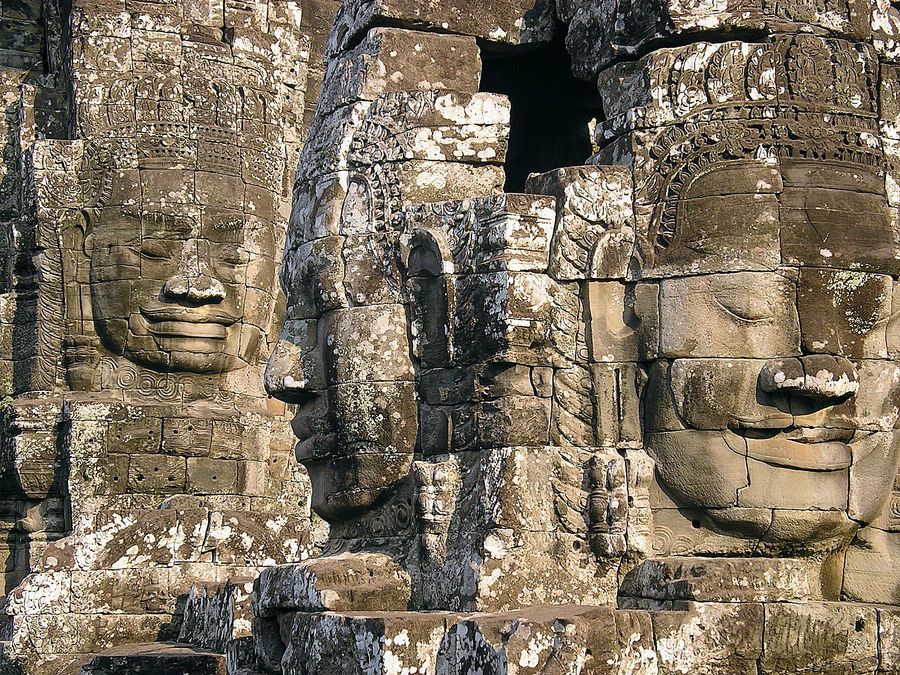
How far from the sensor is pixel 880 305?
843 centimetres

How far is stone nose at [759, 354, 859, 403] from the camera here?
8.15 m

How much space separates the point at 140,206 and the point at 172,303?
2.68ft

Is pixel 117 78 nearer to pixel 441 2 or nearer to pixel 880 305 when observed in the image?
pixel 441 2

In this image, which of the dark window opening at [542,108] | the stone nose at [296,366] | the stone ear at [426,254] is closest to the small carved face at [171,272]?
the dark window opening at [542,108]

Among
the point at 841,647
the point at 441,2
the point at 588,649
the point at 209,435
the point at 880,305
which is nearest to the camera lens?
the point at 588,649

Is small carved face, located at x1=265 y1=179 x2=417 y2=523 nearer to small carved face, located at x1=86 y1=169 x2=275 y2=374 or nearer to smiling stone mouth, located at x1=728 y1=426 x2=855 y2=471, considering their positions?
smiling stone mouth, located at x1=728 y1=426 x2=855 y2=471

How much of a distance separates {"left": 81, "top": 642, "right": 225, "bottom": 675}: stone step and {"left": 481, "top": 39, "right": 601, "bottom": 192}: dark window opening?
10.6 feet

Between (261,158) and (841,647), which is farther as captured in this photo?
(261,158)

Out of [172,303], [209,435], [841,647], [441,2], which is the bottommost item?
[841,647]

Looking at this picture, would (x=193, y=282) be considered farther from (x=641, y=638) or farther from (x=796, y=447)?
(x=641, y=638)

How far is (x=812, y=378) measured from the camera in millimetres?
8141

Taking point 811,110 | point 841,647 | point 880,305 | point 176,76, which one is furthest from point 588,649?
point 176,76

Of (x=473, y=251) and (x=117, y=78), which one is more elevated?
(x=117, y=78)

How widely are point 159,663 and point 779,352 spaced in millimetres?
4150
